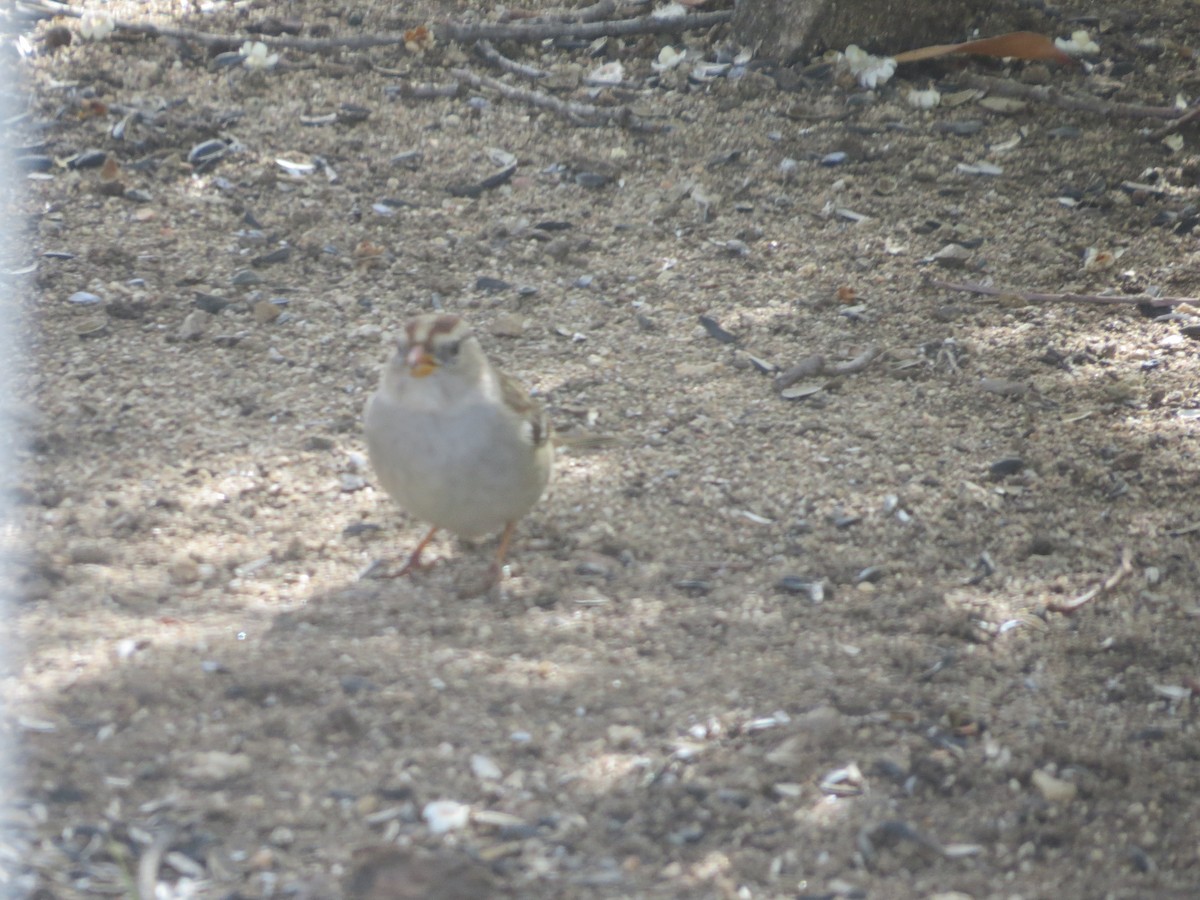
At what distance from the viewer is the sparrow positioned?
3.60 metres

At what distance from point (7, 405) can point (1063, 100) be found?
16.6 ft

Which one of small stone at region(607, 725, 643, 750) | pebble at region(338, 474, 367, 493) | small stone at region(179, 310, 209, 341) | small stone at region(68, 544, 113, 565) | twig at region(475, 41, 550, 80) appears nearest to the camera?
small stone at region(607, 725, 643, 750)

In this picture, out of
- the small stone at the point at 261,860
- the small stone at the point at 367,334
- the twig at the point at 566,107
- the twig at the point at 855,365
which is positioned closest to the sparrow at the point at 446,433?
the small stone at the point at 261,860

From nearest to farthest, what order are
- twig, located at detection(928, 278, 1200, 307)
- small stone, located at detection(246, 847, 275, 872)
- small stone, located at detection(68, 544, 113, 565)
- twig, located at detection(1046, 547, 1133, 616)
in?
small stone, located at detection(246, 847, 275, 872), small stone, located at detection(68, 544, 113, 565), twig, located at detection(1046, 547, 1133, 616), twig, located at detection(928, 278, 1200, 307)

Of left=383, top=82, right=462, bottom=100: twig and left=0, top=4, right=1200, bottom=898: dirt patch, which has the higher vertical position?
left=383, top=82, right=462, bottom=100: twig

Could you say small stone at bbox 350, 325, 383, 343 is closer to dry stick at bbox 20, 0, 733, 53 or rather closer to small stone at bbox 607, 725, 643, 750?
small stone at bbox 607, 725, 643, 750

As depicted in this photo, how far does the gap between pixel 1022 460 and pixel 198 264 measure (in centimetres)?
323

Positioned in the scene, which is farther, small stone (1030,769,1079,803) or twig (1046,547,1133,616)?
twig (1046,547,1133,616)

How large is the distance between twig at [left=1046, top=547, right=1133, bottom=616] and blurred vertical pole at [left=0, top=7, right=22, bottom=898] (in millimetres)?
2748

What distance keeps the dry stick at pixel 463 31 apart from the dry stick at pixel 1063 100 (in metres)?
1.40

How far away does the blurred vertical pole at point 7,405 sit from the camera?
9.24 feet

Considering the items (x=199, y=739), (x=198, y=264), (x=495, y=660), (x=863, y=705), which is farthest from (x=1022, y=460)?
(x=198, y=264)

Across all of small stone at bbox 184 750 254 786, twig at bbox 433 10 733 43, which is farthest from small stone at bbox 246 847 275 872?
twig at bbox 433 10 733 43

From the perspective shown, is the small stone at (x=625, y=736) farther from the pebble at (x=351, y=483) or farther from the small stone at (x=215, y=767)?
the pebble at (x=351, y=483)
